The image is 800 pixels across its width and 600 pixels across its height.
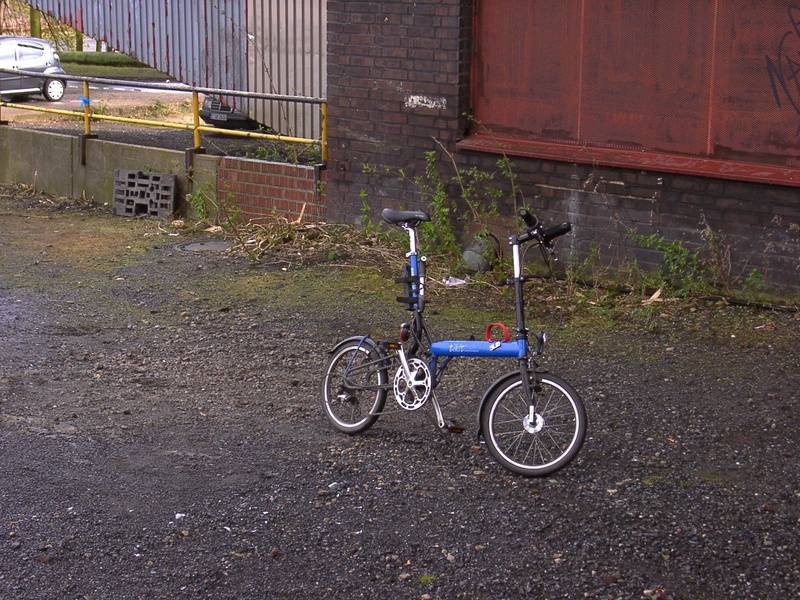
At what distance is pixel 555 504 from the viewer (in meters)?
5.16

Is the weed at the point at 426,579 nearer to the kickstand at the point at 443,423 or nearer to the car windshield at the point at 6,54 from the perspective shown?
the kickstand at the point at 443,423

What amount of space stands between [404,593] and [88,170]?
9950 millimetres

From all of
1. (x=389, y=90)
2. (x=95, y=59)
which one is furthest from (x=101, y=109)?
(x=95, y=59)

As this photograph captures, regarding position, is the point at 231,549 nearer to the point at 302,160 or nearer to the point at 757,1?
the point at 757,1

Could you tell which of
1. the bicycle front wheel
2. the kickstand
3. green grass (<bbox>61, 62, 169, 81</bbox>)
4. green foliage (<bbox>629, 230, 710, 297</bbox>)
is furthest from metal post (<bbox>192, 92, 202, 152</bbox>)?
green grass (<bbox>61, 62, 169, 81</bbox>)

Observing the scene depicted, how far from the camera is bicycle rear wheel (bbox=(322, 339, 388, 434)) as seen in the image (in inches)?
238

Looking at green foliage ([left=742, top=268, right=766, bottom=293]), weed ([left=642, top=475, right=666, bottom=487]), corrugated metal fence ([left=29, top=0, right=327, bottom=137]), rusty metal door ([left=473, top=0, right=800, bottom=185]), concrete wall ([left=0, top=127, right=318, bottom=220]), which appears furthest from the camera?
corrugated metal fence ([left=29, top=0, right=327, bottom=137])

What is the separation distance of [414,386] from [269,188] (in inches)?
234

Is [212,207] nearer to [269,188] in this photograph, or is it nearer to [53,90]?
[269,188]

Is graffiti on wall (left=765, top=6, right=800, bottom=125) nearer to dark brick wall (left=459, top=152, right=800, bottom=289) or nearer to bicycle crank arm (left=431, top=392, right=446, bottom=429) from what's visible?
dark brick wall (left=459, top=152, right=800, bottom=289)

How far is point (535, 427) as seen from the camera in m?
5.48

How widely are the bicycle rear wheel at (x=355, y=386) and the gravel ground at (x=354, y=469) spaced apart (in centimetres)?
12

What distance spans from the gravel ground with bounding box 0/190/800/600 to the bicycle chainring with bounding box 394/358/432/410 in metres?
0.23

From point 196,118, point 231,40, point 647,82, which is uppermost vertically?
point 231,40
